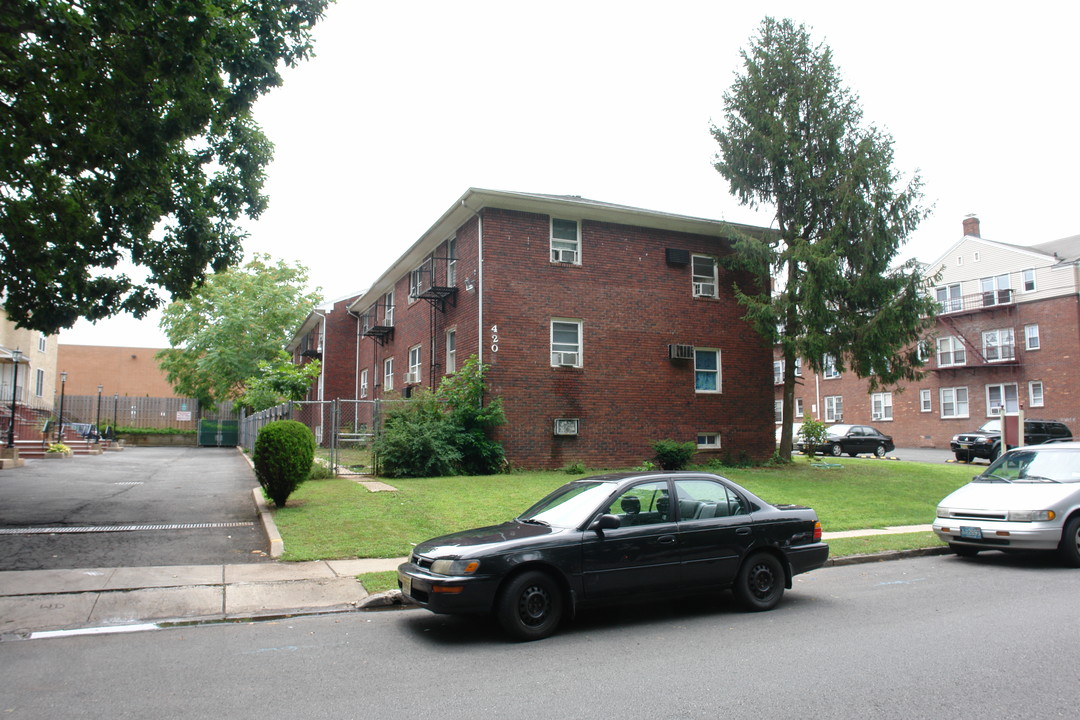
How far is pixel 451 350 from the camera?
21734mm

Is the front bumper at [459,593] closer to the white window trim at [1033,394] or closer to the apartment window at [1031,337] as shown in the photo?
the white window trim at [1033,394]

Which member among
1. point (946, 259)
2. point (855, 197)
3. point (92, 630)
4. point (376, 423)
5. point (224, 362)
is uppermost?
point (946, 259)

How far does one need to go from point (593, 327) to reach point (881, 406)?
1257 inches

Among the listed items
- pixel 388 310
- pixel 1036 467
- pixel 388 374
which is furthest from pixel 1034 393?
pixel 1036 467

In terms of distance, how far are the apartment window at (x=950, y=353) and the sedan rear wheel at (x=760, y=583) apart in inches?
1564

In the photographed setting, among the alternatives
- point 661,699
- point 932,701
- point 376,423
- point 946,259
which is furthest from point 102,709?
point 946,259

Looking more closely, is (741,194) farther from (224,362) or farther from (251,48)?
(224,362)

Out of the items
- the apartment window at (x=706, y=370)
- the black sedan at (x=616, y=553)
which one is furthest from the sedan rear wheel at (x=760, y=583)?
the apartment window at (x=706, y=370)

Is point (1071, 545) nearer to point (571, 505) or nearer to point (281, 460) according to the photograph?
point (571, 505)

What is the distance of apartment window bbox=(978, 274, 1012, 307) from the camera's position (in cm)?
3934

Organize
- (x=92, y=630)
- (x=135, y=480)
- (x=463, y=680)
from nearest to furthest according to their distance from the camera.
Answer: (x=463, y=680), (x=92, y=630), (x=135, y=480)

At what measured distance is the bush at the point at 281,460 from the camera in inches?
483

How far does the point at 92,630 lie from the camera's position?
666 centimetres

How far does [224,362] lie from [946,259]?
42117 millimetres
